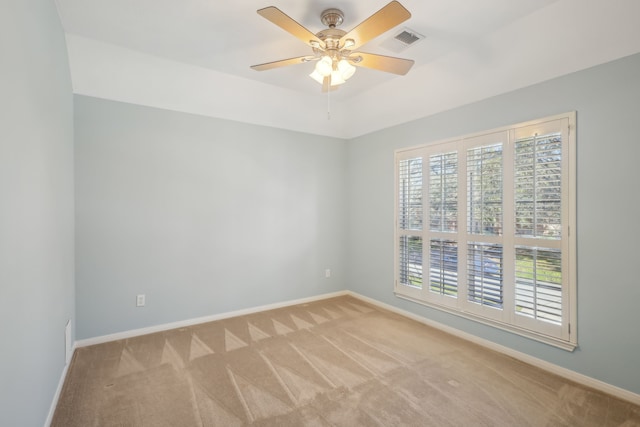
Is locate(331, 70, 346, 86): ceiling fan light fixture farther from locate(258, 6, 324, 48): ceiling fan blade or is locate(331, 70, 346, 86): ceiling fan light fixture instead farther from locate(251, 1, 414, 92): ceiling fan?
locate(258, 6, 324, 48): ceiling fan blade

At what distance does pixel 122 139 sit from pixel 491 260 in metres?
3.91

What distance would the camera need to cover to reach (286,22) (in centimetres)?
185

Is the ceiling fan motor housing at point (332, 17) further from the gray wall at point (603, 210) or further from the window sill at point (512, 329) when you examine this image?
the window sill at point (512, 329)

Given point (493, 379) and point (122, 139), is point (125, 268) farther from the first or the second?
point (493, 379)

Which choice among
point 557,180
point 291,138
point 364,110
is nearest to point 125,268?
point 291,138

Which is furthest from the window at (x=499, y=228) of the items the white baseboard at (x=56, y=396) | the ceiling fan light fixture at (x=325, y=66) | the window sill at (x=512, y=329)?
the white baseboard at (x=56, y=396)

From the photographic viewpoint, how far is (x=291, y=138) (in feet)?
13.6

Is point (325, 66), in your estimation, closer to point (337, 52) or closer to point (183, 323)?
point (337, 52)

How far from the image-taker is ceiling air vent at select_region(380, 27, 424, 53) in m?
2.47

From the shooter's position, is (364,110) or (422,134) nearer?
(422,134)

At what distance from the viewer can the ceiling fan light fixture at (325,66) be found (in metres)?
2.22

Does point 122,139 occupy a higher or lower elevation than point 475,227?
higher

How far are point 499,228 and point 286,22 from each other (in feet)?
8.27

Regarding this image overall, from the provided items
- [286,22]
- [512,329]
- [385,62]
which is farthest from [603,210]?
[286,22]
